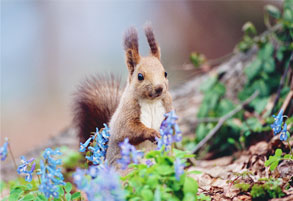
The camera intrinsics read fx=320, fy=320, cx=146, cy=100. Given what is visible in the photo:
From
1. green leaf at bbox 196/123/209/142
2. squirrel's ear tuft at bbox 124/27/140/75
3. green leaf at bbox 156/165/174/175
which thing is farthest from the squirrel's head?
green leaf at bbox 196/123/209/142

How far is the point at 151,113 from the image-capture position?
175cm

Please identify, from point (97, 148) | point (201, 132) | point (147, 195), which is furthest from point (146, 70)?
point (201, 132)

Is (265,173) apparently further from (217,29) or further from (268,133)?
(217,29)

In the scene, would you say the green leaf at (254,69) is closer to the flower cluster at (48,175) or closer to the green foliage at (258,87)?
the green foliage at (258,87)

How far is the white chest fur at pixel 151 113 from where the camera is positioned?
5.70 ft

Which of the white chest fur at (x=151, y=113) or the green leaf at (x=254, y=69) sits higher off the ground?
the green leaf at (x=254, y=69)

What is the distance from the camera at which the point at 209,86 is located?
3098 millimetres

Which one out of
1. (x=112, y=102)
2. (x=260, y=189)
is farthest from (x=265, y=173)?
(x=112, y=102)

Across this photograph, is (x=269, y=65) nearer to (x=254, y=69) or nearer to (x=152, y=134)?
(x=254, y=69)

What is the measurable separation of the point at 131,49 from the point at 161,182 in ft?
2.75

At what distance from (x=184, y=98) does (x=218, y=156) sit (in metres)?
1.57

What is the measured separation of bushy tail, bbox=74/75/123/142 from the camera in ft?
6.87

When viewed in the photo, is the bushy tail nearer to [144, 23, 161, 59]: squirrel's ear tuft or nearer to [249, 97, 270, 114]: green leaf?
[144, 23, 161, 59]: squirrel's ear tuft

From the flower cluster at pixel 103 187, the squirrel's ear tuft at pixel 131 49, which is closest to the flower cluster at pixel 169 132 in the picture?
the flower cluster at pixel 103 187
